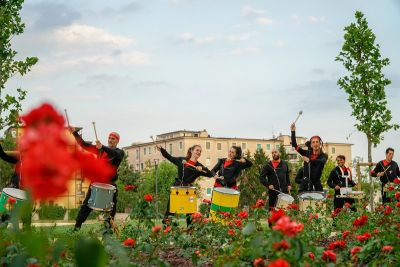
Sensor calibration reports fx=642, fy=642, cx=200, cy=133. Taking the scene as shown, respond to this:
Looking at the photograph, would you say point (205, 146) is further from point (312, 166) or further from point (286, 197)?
point (286, 197)

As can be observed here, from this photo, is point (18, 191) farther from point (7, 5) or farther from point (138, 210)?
point (7, 5)

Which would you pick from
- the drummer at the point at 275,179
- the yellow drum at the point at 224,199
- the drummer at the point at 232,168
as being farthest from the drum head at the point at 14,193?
the drummer at the point at 275,179

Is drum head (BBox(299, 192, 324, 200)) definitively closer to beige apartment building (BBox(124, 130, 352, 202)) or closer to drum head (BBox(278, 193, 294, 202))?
drum head (BBox(278, 193, 294, 202))

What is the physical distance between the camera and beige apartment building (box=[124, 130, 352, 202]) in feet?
381

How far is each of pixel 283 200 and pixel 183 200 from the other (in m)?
2.18

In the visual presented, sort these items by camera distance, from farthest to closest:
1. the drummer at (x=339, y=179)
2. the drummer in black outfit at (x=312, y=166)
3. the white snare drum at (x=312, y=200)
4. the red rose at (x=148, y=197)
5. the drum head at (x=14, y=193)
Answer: the drummer at (x=339, y=179) < the drummer in black outfit at (x=312, y=166) < the white snare drum at (x=312, y=200) < the drum head at (x=14, y=193) < the red rose at (x=148, y=197)

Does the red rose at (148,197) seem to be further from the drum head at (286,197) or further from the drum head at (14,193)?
the drum head at (286,197)

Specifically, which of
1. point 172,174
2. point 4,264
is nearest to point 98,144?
point 4,264

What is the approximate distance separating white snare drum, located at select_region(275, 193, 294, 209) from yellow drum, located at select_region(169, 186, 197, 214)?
1.87 metres

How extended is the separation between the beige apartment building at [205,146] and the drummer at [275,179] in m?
94.3

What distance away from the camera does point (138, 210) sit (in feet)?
23.0

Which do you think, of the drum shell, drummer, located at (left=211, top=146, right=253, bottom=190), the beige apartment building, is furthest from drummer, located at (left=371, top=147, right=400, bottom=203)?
the beige apartment building

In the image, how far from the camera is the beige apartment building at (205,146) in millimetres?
116000

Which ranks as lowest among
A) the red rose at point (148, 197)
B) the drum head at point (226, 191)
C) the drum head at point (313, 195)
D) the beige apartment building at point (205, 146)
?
the drum head at point (313, 195)
